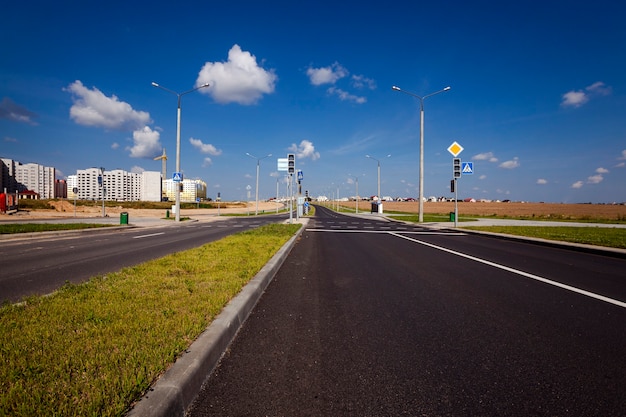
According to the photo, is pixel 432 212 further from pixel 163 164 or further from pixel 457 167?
A: pixel 163 164

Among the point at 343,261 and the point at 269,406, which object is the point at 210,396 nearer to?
the point at 269,406

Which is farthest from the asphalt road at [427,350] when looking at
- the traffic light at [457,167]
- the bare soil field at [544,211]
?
the bare soil field at [544,211]

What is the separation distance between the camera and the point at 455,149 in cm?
2194

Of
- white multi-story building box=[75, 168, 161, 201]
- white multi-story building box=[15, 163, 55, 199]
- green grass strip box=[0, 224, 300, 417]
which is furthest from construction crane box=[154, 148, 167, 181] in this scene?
green grass strip box=[0, 224, 300, 417]

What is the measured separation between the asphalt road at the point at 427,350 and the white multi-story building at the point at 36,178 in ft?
575

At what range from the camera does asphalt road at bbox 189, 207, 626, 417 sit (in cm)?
242

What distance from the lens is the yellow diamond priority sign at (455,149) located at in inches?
858

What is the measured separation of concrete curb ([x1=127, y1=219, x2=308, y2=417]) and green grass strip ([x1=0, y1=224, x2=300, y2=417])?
9 centimetres

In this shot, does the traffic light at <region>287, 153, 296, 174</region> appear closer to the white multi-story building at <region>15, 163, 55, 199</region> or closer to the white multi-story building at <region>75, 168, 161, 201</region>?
the white multi-story building at <region>75, 168, 161, 201</region>

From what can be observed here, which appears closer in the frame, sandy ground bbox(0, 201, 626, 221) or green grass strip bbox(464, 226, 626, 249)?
green grass strip bbox(464, 226, 626, 249)

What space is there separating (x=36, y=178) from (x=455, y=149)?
18406cm

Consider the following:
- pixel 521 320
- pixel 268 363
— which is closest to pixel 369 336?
pixel 268 363

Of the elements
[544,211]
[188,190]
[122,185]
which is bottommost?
[544,211]

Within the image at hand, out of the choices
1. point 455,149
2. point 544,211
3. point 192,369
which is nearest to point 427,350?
point 192,369
